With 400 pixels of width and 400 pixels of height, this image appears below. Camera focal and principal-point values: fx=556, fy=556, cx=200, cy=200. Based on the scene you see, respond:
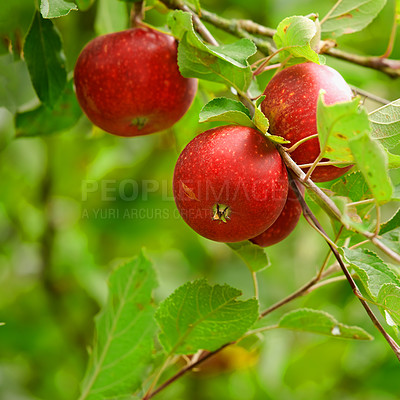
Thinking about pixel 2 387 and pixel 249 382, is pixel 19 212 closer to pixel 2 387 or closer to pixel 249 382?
pixel 2 387

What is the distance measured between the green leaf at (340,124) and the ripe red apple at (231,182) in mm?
108

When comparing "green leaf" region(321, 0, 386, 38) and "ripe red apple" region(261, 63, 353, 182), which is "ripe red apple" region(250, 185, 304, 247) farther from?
"green leaf" region(321, 0, 386, 38)

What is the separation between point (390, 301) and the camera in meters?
0.78

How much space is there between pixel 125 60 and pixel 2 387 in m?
1.40

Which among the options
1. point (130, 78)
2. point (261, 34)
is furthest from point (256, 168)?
point (261, 34)

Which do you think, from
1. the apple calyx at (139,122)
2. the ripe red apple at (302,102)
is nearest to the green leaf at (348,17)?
the ripe red apple at (302,102)

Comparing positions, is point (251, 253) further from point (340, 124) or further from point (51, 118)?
point (51, 118)

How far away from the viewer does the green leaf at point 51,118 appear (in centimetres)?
137

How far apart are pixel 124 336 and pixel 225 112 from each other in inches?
24.5

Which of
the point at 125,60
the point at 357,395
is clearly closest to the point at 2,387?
the point at 357,395

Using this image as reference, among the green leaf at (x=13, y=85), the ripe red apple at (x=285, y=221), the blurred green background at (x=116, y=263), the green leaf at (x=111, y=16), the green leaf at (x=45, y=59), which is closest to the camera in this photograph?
the ripe red apple at (x=285, y=221)

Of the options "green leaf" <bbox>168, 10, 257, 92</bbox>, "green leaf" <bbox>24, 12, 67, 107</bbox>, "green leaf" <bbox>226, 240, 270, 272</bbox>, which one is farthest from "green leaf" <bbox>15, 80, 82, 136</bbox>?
"green leaf" <bbox>226, 240, 270, 272</bbox>

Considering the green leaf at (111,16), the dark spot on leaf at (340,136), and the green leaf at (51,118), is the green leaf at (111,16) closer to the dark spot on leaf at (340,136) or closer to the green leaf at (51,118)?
the green leaf at (51,118)

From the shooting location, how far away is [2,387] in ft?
6.44
